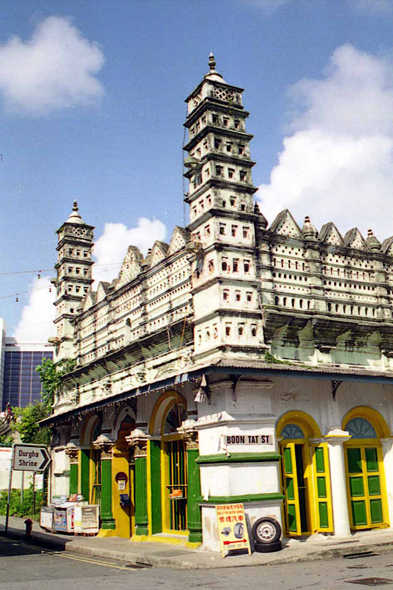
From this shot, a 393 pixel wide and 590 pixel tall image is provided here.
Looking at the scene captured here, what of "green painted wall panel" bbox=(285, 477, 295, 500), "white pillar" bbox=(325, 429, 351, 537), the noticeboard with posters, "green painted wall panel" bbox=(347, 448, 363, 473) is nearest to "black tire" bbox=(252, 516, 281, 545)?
"green painted wall panel" bbox=(285, 477, 295, 500)

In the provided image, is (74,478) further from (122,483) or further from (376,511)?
(376,511)

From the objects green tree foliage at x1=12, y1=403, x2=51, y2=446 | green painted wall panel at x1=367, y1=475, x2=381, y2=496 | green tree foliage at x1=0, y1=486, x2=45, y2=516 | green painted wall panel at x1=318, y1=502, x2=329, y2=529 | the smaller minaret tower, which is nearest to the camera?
green painted wall panel at x1=318, y1=502, x2=329, y2=529

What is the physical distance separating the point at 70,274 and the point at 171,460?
12704 millimetres

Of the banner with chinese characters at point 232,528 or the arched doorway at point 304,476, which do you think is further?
the arched doorway at point 304,476

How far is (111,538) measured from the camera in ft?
69.5

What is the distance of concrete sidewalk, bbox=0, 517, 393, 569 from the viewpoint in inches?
543

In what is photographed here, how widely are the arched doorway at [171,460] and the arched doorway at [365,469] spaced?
4.94 m

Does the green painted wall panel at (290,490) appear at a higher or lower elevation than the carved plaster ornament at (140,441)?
lower

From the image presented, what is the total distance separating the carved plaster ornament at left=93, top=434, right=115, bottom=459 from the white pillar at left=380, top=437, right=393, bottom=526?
9608 millimetres

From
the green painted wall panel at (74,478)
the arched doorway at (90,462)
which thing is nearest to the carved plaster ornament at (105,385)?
the arched doorway at (90,462)

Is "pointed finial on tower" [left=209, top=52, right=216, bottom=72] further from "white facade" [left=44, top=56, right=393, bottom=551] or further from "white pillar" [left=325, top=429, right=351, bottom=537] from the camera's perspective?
"white pillar" [left=325, top=429, right=351, bottom=537]

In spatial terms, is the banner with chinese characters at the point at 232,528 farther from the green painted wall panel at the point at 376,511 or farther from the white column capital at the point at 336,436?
the green painted wall panel at the point at 376,511

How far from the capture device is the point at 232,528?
14.6 meters

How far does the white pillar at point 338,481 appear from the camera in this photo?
16605mm
